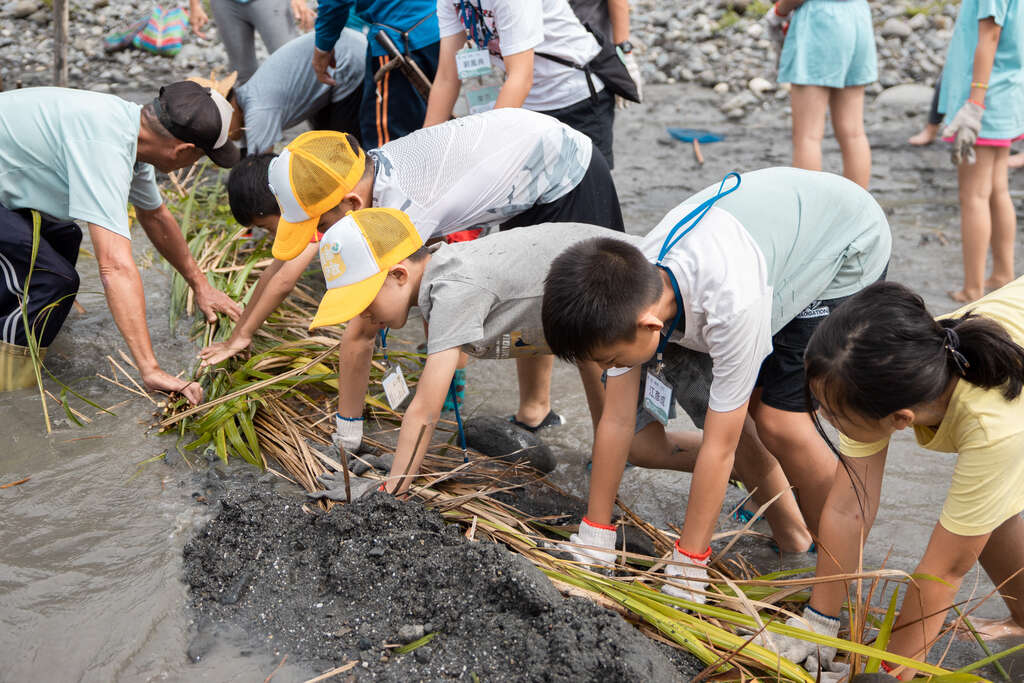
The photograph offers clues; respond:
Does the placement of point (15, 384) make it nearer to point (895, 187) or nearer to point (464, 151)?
point (464, 151)

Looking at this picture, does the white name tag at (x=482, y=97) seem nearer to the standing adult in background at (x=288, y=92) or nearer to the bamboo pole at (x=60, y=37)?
the standing adult in background at (x=288, y=92)

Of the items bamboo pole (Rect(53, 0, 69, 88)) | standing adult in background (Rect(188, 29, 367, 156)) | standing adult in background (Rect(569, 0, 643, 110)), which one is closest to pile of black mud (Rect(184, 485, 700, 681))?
standing adult in background (Rect(188, 29, 367, 156))

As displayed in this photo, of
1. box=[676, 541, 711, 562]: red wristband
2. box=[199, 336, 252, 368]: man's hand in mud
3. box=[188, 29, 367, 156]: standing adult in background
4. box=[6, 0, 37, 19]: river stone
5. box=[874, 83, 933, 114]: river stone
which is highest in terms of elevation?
box=[188, 29, 367, 156]: standing adult in background

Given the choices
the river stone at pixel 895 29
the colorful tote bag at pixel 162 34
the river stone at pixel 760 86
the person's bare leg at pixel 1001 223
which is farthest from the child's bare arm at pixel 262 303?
the river stone at pixel 895 29

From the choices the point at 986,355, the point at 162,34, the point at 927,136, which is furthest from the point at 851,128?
the point at 162,34

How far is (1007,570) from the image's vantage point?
2.10 metres

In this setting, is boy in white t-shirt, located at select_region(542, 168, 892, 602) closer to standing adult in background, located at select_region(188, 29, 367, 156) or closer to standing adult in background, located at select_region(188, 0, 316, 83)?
standing adult in background, located at select_region(188, 29, 367, 156)

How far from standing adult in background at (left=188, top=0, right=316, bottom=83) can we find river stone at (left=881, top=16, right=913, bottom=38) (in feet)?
19.3

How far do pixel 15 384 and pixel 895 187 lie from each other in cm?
522

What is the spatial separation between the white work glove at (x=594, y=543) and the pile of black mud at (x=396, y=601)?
0.24 m

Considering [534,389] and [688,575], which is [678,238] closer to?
[688,575]

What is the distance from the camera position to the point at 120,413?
9.36ft

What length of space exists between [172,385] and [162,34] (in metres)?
6.56

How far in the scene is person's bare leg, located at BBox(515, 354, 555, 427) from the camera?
312 centimetres
